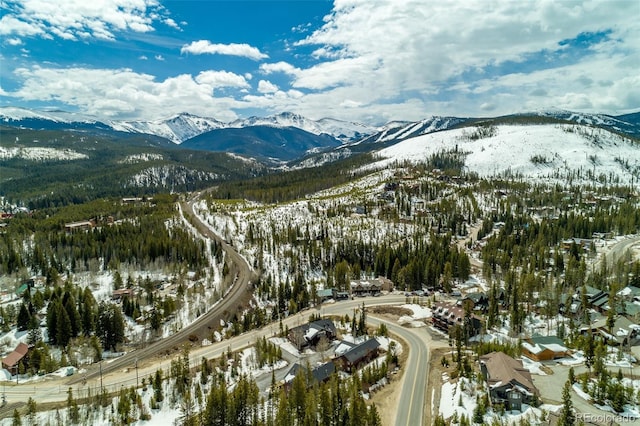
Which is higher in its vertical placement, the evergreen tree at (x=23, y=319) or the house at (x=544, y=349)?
the house at (x=544, y=349)

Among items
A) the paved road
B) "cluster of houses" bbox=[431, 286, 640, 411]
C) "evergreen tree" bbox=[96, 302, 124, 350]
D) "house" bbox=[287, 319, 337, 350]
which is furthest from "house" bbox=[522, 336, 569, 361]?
"evergreen tree" bbox=[96, 302, 124, 350]

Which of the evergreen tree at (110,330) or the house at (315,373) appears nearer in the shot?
the house at (315,373)

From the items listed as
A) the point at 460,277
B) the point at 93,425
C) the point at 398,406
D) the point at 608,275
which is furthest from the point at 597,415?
the point at 608,275

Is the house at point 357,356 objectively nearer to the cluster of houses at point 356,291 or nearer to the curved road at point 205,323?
the cluster of houses at point 356,291

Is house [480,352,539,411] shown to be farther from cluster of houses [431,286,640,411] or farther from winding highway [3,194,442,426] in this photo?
winding highway [3,194,442,426]

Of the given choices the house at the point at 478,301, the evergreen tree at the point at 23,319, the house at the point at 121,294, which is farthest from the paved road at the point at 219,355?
the house at the point at 121,294

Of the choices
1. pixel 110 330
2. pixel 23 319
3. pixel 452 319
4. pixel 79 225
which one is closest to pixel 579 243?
pixel 452 319
